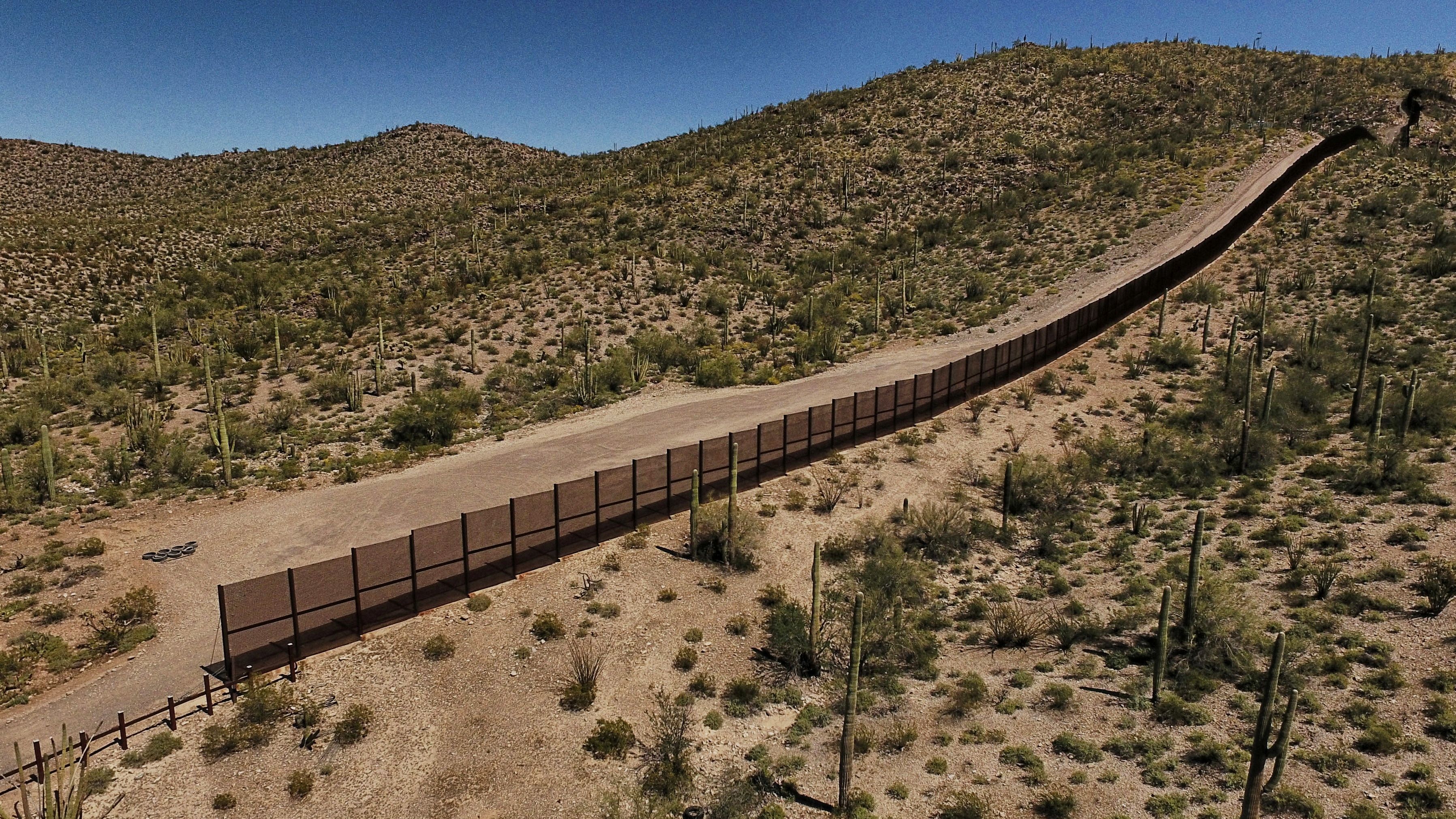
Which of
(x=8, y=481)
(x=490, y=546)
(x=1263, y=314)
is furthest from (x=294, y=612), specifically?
(x=1263, y=314)

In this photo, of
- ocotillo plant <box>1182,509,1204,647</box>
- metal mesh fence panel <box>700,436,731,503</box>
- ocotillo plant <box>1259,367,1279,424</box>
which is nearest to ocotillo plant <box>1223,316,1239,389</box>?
ocotillo plant <box>1259,367,1279,424</box>

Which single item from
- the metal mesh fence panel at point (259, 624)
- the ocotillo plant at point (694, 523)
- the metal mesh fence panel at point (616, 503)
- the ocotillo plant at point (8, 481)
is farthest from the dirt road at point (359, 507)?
the ocotillo plant at point (694, 523)

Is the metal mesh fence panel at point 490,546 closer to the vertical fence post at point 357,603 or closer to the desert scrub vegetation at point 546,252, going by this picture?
the vertical fence post at point 357,603

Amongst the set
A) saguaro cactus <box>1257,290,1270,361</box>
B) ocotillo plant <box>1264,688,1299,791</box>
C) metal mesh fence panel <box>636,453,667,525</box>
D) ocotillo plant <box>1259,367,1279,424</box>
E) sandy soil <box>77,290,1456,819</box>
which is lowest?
sandy soil <box>77,290,1456,819</box>

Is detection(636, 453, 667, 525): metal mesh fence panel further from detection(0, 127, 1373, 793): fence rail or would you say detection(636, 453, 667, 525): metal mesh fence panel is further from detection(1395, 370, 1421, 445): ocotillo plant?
detection(1395, 370, 1421, 445): ocotillo plant

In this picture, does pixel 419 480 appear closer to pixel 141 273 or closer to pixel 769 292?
pixel 769 292

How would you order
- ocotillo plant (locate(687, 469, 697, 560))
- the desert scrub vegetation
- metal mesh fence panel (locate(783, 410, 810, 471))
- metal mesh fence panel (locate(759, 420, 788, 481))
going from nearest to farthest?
1. ocotillo plant (locate(687, 469, 697, 560))
2. metal mesh fence panel (locate(759, 420, 788, 481))
3. metal mesh fence panel (locate(783, 410, 810, 471))
4. the desert scrub vegetation
